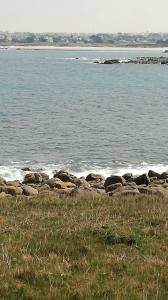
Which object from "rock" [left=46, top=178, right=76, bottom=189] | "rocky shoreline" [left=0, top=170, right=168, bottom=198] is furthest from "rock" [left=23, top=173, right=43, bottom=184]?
"rock" [left=46, top=178, right=76, bottom=189]

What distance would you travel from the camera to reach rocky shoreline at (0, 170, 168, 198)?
64.1ft

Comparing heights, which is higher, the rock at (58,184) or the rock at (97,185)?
the rock at (58,184)

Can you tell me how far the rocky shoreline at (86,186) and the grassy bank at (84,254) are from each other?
4.74 meters

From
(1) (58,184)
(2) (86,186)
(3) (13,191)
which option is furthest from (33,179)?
(3) (13,191)

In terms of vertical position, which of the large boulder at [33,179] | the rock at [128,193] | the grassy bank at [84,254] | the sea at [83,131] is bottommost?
the sea at [83,131]

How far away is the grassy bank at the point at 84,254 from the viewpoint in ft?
27.1

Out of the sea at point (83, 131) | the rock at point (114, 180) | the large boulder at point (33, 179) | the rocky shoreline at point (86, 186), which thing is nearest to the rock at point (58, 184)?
the rocky shoreline at point (86, 186)

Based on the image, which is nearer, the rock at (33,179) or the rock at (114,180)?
the rock at (114,180)

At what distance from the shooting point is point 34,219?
1338cm

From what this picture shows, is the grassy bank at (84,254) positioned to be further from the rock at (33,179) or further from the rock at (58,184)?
the rock at (33,179)

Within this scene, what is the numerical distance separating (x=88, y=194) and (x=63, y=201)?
8.45 feet

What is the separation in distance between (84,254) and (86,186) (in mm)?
11945

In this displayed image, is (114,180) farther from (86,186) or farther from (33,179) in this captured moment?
→ (33,179)

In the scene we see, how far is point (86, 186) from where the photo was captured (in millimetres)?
21938
